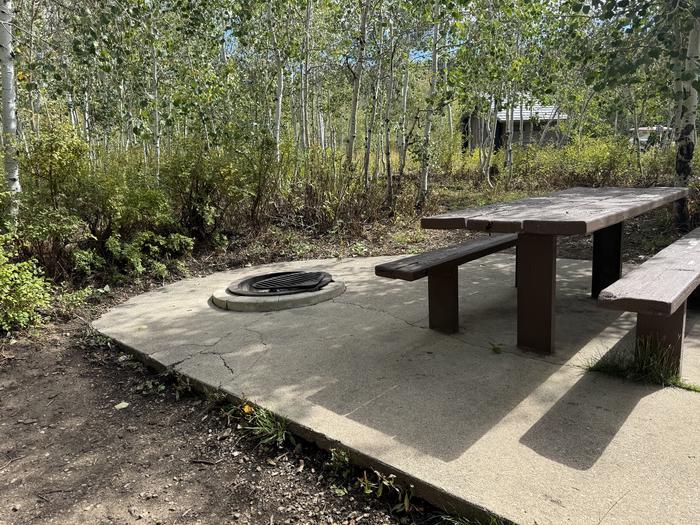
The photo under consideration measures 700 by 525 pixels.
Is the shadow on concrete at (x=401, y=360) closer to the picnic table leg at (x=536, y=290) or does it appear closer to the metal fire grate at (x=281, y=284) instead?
the picnic table leg at (x=536, y=290)

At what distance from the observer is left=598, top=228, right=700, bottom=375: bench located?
218 centimetres

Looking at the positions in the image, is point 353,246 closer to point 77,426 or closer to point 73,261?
point 73,261

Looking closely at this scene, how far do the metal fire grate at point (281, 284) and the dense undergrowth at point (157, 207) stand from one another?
3.96 ft

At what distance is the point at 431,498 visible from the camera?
1997 mm

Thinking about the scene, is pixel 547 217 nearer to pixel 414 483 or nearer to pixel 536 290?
pixel 536 290

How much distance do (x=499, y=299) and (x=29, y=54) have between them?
7275 mm

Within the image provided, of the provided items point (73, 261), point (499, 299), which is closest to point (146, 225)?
point (73, 261)

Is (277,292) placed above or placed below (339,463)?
above

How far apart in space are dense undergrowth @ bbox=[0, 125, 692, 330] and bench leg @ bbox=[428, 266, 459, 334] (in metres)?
2.96

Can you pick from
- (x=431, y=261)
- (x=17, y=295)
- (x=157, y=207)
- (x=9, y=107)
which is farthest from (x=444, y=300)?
(x=9, y=107)

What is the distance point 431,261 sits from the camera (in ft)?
11.3

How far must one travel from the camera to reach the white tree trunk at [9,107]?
16.0ft

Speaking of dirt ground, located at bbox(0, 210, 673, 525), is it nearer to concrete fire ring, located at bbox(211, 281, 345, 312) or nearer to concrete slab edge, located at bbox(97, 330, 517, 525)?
concrete slab edge, located at bbox(97, 330, 517, 525)

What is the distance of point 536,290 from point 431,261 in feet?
2.25
